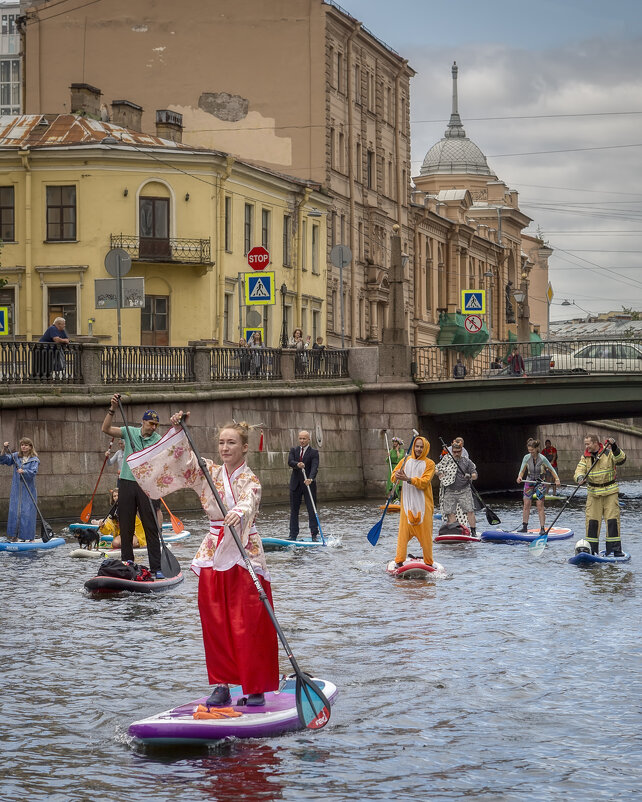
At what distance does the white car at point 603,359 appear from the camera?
44375mm

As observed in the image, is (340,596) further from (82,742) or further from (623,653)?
(82,742)

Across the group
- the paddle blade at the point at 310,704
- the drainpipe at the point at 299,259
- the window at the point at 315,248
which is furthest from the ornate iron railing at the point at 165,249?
the paddle blade at the point at 310,704

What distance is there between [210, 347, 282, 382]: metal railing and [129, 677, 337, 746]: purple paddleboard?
27.6 metres

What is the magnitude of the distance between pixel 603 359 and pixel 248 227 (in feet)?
41.6

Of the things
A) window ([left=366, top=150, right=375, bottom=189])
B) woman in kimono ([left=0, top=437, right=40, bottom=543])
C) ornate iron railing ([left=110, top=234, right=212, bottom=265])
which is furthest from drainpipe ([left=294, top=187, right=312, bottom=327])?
woman in kimono ([left=0, top=437, right=40, bottom=543])

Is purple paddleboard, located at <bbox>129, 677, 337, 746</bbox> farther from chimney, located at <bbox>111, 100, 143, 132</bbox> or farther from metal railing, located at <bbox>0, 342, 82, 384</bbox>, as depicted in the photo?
chimney, located at <bbox>111, 100, 143, 132</bbox>

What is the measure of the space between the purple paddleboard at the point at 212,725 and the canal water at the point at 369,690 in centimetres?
9

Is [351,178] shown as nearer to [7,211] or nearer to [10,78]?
[7,211]

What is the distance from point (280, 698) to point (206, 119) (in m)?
48.1

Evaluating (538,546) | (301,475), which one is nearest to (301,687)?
(538,546)

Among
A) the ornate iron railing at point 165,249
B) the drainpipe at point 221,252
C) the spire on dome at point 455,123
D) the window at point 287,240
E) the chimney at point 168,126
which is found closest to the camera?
the ornate iron railing at point 165,249

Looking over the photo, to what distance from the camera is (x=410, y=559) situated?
20109 mm

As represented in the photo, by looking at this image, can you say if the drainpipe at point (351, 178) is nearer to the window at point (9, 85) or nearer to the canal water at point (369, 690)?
the canal water at point (369, 690)

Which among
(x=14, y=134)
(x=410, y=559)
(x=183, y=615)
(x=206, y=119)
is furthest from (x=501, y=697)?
(x=206, y=119)
